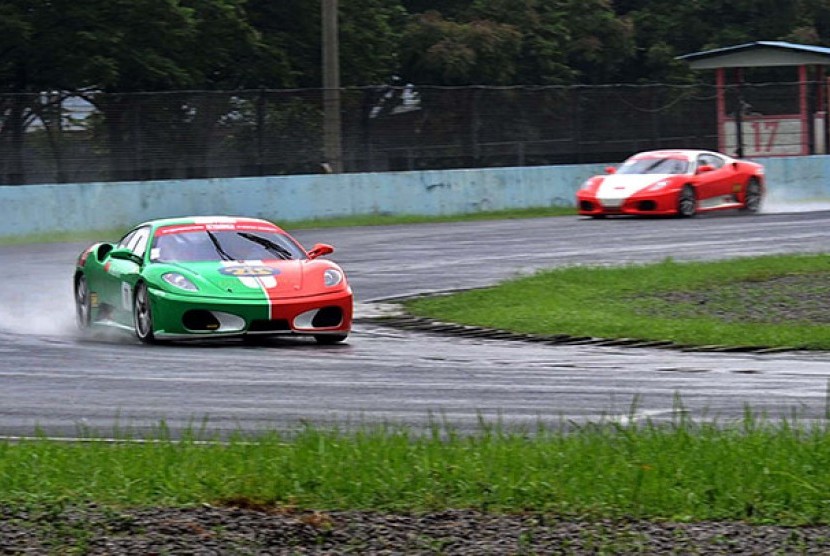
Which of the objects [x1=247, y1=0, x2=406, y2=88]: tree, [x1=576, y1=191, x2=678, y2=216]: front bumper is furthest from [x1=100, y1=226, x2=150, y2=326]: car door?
[x1=247, y1=0, x2=406, y2=88]: tree

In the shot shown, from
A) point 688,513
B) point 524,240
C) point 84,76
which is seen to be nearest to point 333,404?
point 688,513

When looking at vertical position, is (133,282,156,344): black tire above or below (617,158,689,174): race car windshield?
below

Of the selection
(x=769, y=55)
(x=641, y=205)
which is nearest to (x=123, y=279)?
(x=641, y=205)

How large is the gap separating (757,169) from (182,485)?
86.0 ft

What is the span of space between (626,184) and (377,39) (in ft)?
63.2

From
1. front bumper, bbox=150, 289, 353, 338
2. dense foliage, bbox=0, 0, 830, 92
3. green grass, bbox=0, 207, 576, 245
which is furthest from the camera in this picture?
dense foliage, bbox=0, 0, 830, 92

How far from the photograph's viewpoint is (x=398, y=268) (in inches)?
859

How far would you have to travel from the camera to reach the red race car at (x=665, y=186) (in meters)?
29.9

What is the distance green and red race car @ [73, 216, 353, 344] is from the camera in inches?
554

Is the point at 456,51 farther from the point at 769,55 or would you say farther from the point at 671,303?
the point at 671,303

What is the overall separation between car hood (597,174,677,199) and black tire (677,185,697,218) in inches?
15.3

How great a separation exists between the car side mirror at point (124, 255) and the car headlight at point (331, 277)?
1685 millimetres

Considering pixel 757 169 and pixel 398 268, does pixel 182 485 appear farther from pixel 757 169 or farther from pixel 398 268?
pixel 757 169

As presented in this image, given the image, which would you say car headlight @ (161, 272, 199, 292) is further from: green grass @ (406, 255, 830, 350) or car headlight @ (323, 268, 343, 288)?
green grass @ (406, 255, 830, 350)
